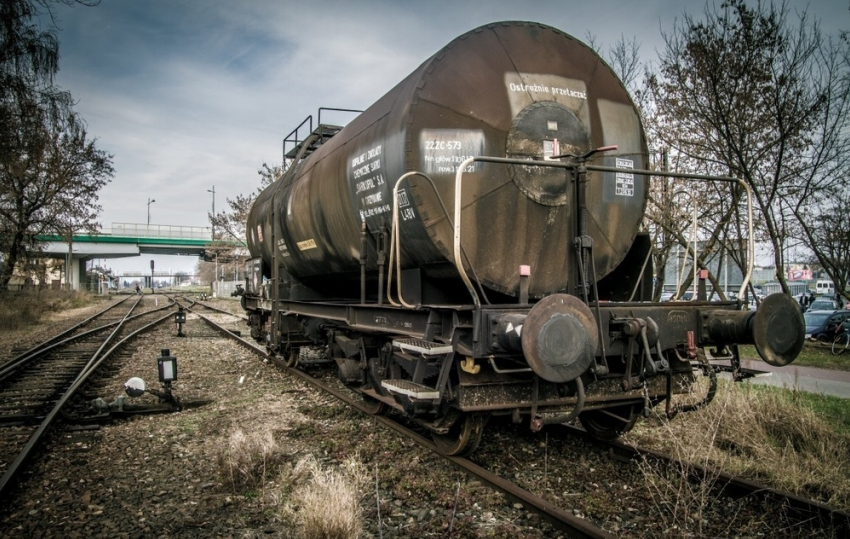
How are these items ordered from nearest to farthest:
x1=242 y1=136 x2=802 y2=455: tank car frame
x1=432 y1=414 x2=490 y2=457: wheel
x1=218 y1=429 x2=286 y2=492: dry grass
Result: x1=242 y1=136 x2=802 y2=455: tank car frame < x1=218 y1=429 x2=286 y2=492: dry grass < x1=432 y1=414 x2=490 y2=457: wheel

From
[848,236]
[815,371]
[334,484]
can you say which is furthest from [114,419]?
[848,236]

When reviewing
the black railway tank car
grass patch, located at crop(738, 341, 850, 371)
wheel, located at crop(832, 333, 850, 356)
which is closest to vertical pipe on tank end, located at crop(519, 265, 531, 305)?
the black railway tank car

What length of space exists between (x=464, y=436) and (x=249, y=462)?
1.93 m

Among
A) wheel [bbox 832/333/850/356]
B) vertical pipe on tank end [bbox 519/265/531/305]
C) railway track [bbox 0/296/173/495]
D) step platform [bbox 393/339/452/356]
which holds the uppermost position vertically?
vertical pipe on tank end [bbox 519/265/531/305]

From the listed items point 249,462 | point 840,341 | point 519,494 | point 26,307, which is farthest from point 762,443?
point 26,307

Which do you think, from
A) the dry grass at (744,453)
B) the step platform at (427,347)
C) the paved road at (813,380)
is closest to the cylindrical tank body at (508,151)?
the step platform at (427,347)

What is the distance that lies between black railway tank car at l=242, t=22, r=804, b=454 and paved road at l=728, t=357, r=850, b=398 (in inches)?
182

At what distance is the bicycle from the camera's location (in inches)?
573

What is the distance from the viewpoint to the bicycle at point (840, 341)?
14562mm

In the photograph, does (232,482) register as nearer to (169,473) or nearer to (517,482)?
(169,473)

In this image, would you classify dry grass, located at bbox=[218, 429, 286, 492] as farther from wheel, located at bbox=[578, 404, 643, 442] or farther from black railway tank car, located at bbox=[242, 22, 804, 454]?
wheel, located at bbox=[578, 404, 643, 442]

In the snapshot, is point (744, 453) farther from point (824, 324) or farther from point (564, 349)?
point (824, 324)

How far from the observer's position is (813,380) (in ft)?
33.2

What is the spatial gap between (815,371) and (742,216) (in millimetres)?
4045
